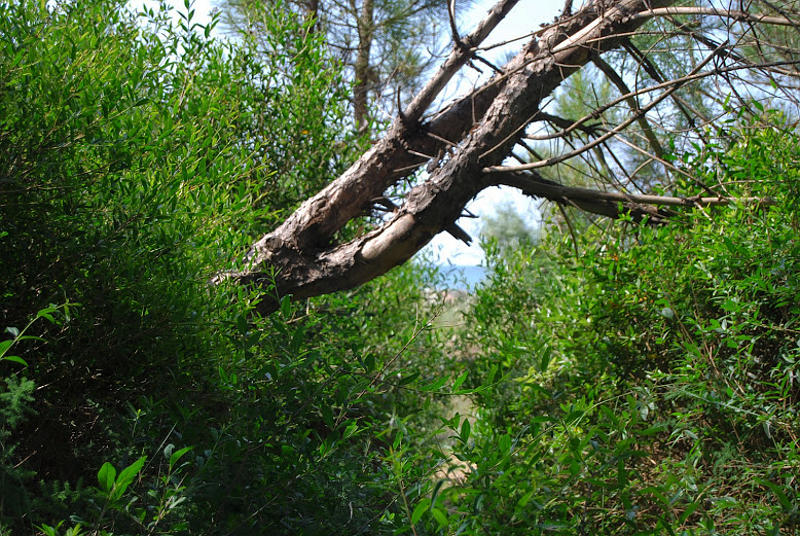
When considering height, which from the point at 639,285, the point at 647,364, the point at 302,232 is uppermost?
the point at 639,285

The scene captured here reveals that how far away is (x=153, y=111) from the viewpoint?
219 cm

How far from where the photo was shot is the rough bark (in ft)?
9.80

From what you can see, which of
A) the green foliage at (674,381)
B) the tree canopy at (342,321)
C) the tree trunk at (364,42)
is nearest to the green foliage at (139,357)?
the tree canopy at (342,321)

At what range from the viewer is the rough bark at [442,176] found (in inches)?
118

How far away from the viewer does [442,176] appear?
9.77 feet

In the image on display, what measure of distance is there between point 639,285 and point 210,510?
6.27 feet

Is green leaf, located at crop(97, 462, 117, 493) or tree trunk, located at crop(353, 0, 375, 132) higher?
tree trunk, located at crop(353, 0, 375, 132)

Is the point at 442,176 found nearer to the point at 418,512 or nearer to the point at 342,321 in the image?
the point at 342,321

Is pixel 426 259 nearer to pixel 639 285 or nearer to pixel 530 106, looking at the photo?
pixel 530 106

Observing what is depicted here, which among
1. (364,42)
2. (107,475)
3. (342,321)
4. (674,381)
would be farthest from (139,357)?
(364,42)

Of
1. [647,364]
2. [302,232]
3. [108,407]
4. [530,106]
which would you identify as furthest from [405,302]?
[108,407]

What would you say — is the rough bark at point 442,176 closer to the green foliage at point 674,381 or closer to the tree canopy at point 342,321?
the tree canopy at point 342,321

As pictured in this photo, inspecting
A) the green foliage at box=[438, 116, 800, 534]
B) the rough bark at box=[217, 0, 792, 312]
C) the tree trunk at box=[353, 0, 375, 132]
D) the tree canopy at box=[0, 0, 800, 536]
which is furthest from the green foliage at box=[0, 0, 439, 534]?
the tree trunk at box=[353, 0, 375, 132]

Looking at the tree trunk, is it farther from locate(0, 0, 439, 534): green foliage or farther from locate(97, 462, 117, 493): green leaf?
locate(97, 462, 117, 493): green leaf
